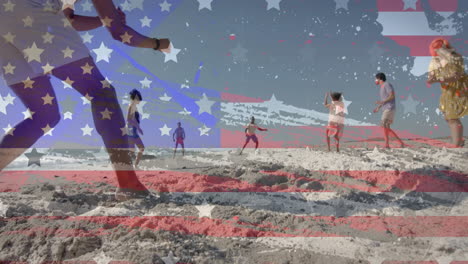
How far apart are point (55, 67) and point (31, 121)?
1.39 feet

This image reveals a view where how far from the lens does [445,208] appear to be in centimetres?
262

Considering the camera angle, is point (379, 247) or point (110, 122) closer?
point (379, 247)

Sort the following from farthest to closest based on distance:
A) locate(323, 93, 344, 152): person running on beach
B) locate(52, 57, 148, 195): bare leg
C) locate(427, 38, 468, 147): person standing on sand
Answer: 1. locate(323, 93, 344, 152): person running on beach
2. locate(427, 38, 468, 147): person standing on sand
3. locate(52, 57, 148, 195): bare leg

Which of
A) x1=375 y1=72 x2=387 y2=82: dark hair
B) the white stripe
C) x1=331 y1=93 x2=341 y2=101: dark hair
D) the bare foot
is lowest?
the white stripe

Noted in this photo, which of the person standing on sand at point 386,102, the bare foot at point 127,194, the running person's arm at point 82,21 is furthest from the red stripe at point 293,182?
the person standing on sand at point 386,102

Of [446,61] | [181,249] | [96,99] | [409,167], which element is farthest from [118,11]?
[446,61]

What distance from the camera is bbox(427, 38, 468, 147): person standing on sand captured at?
15.7ft

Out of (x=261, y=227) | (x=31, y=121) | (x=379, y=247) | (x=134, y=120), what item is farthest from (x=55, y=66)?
(x=134, y=120)

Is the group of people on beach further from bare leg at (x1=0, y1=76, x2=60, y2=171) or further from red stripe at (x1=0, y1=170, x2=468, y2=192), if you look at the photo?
red stripe at (x1=0, y1=170, x2=468, y2=192)

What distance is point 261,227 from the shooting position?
1.97 metres

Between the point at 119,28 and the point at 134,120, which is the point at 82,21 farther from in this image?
→ the point at 134,120

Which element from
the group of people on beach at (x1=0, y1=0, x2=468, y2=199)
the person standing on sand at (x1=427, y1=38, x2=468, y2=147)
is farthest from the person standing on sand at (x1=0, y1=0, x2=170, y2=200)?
the person standing on sand at (x1=427, y1=38, x2=468, y2=147)

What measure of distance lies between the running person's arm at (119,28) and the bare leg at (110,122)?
0.92ft

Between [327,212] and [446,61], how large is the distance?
3.87 metres
